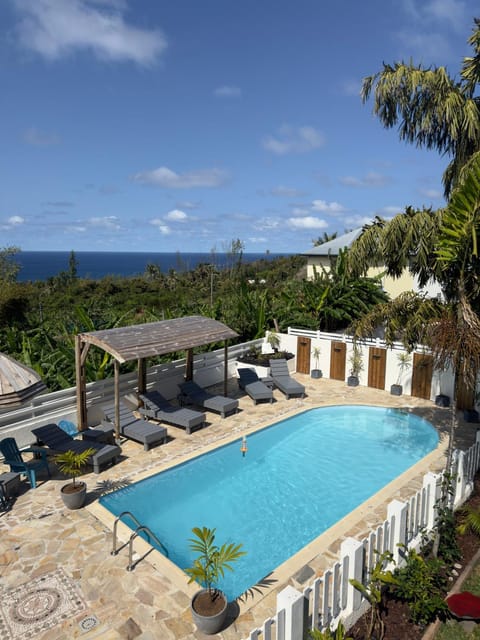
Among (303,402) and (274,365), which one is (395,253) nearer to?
(303,402)

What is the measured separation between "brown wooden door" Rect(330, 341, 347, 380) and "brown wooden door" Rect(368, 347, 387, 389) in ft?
3.74

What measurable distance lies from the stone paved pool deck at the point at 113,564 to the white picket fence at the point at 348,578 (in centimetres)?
104

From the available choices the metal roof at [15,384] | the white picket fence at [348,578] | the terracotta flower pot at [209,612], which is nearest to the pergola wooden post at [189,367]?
the metal roof at [15,384]

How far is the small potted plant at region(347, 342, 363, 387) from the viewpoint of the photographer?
16.9 meters

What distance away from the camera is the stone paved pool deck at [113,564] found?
5473 mm

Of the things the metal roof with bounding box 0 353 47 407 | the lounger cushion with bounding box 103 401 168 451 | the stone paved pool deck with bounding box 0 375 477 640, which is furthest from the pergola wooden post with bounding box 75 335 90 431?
the metal roof with bounding box 0 353 47 407

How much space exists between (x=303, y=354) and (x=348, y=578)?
13.5 meters

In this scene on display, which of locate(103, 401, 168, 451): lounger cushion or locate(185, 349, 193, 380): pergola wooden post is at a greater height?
locate(185, 349, 193, 380): pergola wooden post

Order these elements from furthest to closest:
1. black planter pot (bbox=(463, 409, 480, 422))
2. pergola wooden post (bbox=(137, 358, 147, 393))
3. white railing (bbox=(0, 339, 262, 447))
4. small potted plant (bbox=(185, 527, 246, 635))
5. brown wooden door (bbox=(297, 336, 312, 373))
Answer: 1. brown wooden door (bbox=(297, 336, 312, 373))
2. pergola wooden post (bbox=(137, 358, 147, 393))
3. black planter pot (bbox=(463, 409, 480, 422))
4. white railing (bbox=(0, 339, 262, 447))
5. small potted plant (bbox=(185, 527, 246, 635))

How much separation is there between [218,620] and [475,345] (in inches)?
223

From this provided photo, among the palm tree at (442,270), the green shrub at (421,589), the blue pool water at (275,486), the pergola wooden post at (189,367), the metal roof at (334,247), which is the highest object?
the metal roof at (334,247)

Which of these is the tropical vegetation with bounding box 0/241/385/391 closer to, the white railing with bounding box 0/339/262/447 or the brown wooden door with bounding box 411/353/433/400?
the white railing with bounding box 0/339/262/447

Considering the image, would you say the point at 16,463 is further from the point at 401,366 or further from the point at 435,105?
the point at 435,105

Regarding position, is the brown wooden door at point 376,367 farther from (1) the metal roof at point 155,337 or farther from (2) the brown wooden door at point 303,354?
(1) the metal roof at point 155,337
